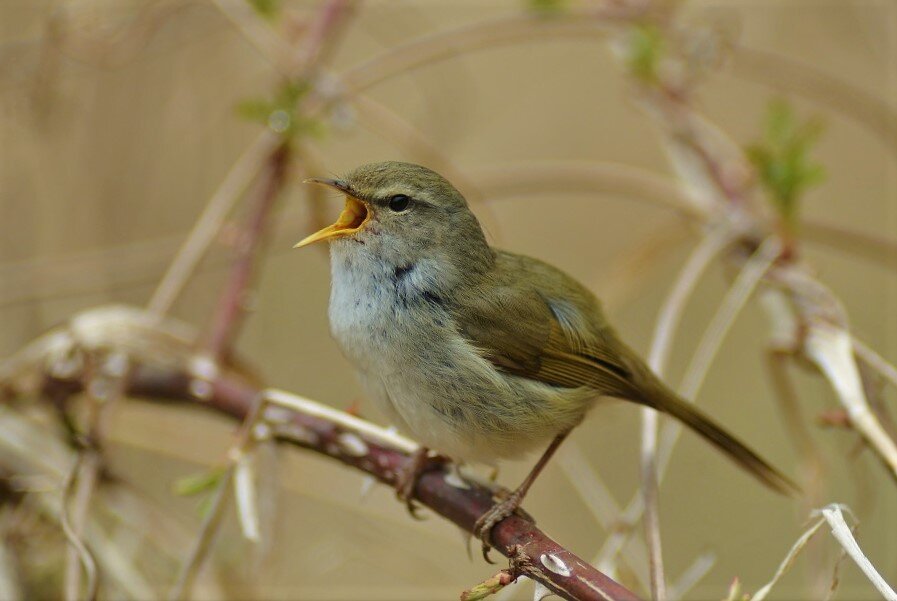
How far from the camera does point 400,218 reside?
8.77 feet

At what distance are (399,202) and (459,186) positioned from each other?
1003 millimetres

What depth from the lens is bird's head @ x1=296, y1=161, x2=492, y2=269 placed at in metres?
2.65

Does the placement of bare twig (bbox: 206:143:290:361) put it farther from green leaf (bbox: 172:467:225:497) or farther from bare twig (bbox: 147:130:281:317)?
green leaf (bbox: 172:467:225:497)

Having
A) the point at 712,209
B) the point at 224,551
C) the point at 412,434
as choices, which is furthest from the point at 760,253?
the point at 224,551

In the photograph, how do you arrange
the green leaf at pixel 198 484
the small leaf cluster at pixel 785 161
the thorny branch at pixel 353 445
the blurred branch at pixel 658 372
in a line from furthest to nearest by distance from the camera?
the small leaf cluster at pixel 785 161 < the green leaf at pixel 198 484 < the blurred branch at pixel 658 372 < the thorny branch at pixel 353 445

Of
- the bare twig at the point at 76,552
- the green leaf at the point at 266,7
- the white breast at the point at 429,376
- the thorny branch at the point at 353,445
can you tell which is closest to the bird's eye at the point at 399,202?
the white breast at the point at 429,376

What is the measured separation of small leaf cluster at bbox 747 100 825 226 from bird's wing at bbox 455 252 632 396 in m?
0.77

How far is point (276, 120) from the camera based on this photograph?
125 inches

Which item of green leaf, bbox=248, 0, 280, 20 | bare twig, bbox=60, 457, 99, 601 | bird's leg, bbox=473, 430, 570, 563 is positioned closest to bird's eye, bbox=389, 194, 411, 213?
bird's leg, bbox=473, 430, 570, 563

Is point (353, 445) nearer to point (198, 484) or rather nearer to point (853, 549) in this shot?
point (198, 484)

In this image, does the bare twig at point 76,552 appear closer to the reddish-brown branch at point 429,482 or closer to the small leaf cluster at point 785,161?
the reddish-brown branch at point 429,482

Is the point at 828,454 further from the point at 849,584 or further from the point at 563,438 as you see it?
the point at 563,438

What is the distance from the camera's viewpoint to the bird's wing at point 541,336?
8.64ft

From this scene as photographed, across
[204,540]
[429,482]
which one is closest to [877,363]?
[429,482]
